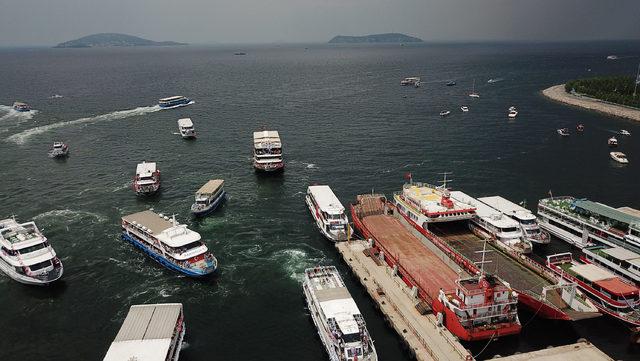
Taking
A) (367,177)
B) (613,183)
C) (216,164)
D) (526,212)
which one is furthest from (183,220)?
(613,183)

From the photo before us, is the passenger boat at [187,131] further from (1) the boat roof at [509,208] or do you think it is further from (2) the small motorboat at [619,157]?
(2) the small motorboat at [619,157]

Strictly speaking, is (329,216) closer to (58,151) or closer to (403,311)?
(403,311)

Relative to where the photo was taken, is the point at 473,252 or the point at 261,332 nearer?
the point at 261,332

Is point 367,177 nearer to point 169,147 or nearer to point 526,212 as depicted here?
point 526,212

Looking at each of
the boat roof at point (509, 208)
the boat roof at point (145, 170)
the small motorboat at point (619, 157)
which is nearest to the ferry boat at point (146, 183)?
the boat roof at point (145, 170)

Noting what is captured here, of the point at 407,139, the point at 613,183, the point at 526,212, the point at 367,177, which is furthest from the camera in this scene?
the point at 407,139

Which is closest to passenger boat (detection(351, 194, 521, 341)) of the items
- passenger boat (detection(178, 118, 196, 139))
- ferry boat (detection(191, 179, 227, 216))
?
ferry boat (detection(191, 179, 227, 216))

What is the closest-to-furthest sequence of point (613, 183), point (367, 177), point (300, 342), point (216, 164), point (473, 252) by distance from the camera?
point (300, 342) → point (473, 252) → point (613, 183) → point (367, 177) → point (216, 164)
